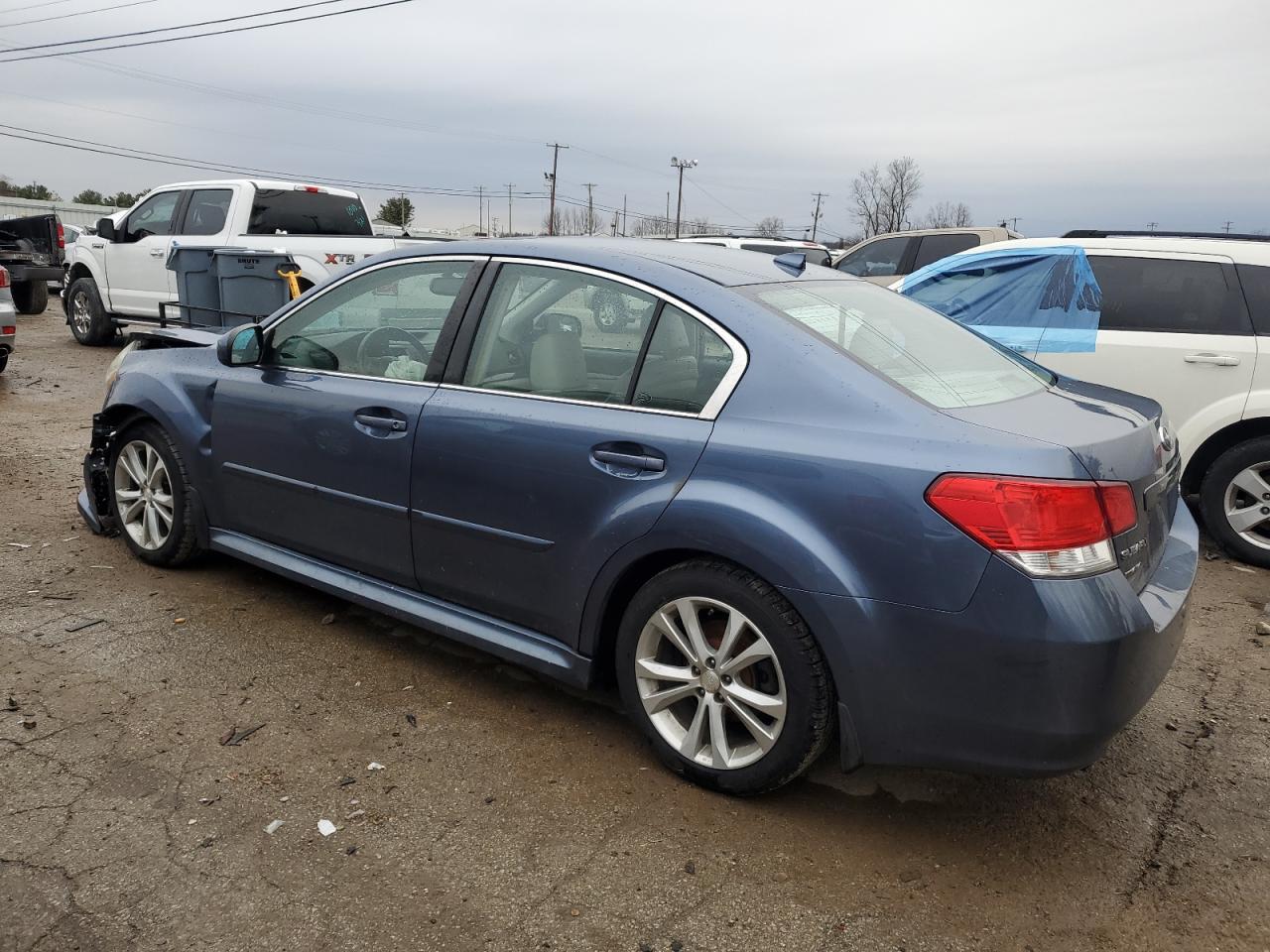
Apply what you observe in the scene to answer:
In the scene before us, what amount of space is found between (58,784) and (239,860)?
2.49ft

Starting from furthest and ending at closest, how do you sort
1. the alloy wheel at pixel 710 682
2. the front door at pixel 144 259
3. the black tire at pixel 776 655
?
the front door at pixel 144 259 < the alloy wheel at pixel 710 682 < the black tire at pixel 776 655

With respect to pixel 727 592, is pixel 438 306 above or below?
above

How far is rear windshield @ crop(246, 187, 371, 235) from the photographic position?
10875mm

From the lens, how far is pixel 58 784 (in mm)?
2938

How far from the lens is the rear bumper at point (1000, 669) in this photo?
2367 mm

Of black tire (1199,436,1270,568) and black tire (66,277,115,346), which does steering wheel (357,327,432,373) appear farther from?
black tire (66,277,115,346)

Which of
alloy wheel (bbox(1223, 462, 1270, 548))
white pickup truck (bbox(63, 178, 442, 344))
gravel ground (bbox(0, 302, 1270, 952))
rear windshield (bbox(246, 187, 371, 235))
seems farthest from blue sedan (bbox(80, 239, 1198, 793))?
rear windshield (bbox(246, 187, 371, 235))

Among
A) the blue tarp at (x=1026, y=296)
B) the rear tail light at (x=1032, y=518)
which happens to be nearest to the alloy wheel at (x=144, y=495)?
the rear tail light at (x=1032, y=518)

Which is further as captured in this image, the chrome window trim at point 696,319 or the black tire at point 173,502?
the black tire at point 173,502

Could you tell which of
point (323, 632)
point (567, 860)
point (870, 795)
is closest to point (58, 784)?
point (323, 632)

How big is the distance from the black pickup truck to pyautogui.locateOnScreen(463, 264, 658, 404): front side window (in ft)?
50.8

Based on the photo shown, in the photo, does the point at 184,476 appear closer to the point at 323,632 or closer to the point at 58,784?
the point at 323,632

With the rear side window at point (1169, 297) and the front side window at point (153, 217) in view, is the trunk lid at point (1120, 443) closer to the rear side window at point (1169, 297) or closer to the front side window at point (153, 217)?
A: the rear side window at point (1169, 297)

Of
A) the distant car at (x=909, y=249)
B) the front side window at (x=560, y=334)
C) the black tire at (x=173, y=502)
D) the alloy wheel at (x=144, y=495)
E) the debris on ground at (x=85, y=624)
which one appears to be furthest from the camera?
the distant car at (x=909, y=249)
